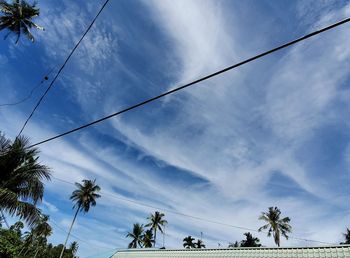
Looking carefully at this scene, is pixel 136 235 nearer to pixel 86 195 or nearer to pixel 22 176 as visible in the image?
pixel 86 195

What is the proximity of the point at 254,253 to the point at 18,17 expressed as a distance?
21698 mm

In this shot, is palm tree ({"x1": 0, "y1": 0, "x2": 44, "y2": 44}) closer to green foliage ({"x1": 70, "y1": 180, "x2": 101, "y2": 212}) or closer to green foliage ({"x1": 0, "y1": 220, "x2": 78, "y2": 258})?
green foliage ({"x1": 0, "y1": 220, "x2": 78, "y2": 258})

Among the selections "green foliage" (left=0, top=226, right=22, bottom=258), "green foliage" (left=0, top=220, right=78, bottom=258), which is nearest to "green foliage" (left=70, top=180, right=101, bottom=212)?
"green foliage" (left=0, top=220, right=78, bottom=258)

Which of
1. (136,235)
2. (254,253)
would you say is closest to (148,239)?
(136,235)

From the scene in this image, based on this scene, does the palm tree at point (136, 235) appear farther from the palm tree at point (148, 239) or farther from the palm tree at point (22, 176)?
the palm tree at point (22, 176)

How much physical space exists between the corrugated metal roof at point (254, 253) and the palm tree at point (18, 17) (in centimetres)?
2061

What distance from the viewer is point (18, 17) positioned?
15578 mm

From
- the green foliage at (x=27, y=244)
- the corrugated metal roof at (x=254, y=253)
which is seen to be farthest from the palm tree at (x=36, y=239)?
the corrugated metal roof at (x=254, y=253)

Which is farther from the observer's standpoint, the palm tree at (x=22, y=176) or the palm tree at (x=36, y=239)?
the palm tree at (x=36, y=239)

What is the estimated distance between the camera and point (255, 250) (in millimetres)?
20578

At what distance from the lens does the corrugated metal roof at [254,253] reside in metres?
16.3

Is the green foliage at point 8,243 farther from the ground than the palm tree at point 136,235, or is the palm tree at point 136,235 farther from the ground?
the palm tree at point 136,235

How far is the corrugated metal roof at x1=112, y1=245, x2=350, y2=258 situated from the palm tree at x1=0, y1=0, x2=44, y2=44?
20610mm

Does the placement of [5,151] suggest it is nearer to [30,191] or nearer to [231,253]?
[30,191]
